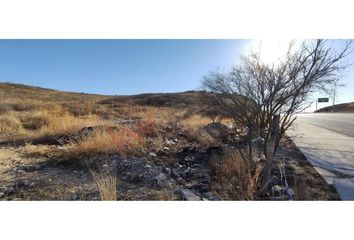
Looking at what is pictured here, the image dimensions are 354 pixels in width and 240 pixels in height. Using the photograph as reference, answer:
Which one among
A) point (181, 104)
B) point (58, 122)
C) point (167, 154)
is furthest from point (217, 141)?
point (181, 104)

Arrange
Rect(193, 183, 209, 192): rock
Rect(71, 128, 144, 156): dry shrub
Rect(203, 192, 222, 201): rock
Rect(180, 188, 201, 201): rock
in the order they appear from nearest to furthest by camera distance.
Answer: Rect(180, 188, 201, 201): rock < Rect(203, 192, 222, 201): rock < Rect(193, 183, 209, 192): rock < Rect(71, 128, 144, 156): dry shrub

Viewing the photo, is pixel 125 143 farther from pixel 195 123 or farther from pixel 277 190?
pixel 195 123

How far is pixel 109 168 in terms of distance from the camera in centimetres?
518

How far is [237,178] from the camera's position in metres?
4.55

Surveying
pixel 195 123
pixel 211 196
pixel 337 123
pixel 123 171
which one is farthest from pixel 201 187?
pixel 337 123

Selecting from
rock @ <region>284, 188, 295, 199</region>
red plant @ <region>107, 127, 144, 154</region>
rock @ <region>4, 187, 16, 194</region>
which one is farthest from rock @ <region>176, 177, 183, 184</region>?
rock @ <region>4, 187, 16, 194</region>

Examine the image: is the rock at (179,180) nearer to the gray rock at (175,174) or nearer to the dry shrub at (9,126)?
the gray rock at (175,174)

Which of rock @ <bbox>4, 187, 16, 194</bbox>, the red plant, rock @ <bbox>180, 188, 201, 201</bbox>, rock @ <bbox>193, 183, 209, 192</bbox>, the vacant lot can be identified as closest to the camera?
rock @ <bbox>180, 188, 201, 201</bbox>

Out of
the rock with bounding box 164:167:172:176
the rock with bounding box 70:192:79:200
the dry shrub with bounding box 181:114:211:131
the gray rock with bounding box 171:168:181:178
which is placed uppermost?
the rock with bounding box 70:192:79:200

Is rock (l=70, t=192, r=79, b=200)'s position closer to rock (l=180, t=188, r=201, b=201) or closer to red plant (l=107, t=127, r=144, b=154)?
rock (l=180, t=188, r=201, b=201)

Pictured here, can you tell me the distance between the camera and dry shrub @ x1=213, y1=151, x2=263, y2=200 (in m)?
3.98

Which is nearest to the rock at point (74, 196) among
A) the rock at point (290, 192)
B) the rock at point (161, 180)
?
the rock at point (161, 180)
